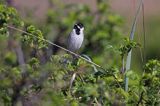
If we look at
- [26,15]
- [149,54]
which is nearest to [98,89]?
[26,15]

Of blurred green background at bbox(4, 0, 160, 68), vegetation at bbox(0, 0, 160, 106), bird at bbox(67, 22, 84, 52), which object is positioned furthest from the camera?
blurred green background at bbox(4, 0, 160, 68)

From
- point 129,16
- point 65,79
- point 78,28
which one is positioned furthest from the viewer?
point 129,16

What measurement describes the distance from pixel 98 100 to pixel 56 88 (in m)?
0.26

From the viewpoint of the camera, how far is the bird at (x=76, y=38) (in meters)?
6.77

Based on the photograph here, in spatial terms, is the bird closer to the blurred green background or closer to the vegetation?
the blurred green background

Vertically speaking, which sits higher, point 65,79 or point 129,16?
point 129,16

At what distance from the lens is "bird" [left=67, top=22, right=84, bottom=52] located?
6766mm

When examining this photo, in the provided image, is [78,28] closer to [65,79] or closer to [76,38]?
[76,38]

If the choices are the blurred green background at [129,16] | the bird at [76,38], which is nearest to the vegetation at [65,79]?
the blurred green background at [129,16]

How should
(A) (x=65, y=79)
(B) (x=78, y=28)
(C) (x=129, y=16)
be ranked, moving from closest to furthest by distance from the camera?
(A) (x=65, y=79), (B) (x=78, y=28), (C) (x=129, y=16)

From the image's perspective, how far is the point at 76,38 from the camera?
6.80 meters

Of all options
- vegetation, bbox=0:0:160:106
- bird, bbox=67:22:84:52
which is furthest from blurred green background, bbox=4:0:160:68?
vegetation, bbox=0:0:160:106

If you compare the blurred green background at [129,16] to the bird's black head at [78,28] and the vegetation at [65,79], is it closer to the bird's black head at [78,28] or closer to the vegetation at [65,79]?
the bird's black head at [78,28]

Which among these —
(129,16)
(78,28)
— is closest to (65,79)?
(78,28)
